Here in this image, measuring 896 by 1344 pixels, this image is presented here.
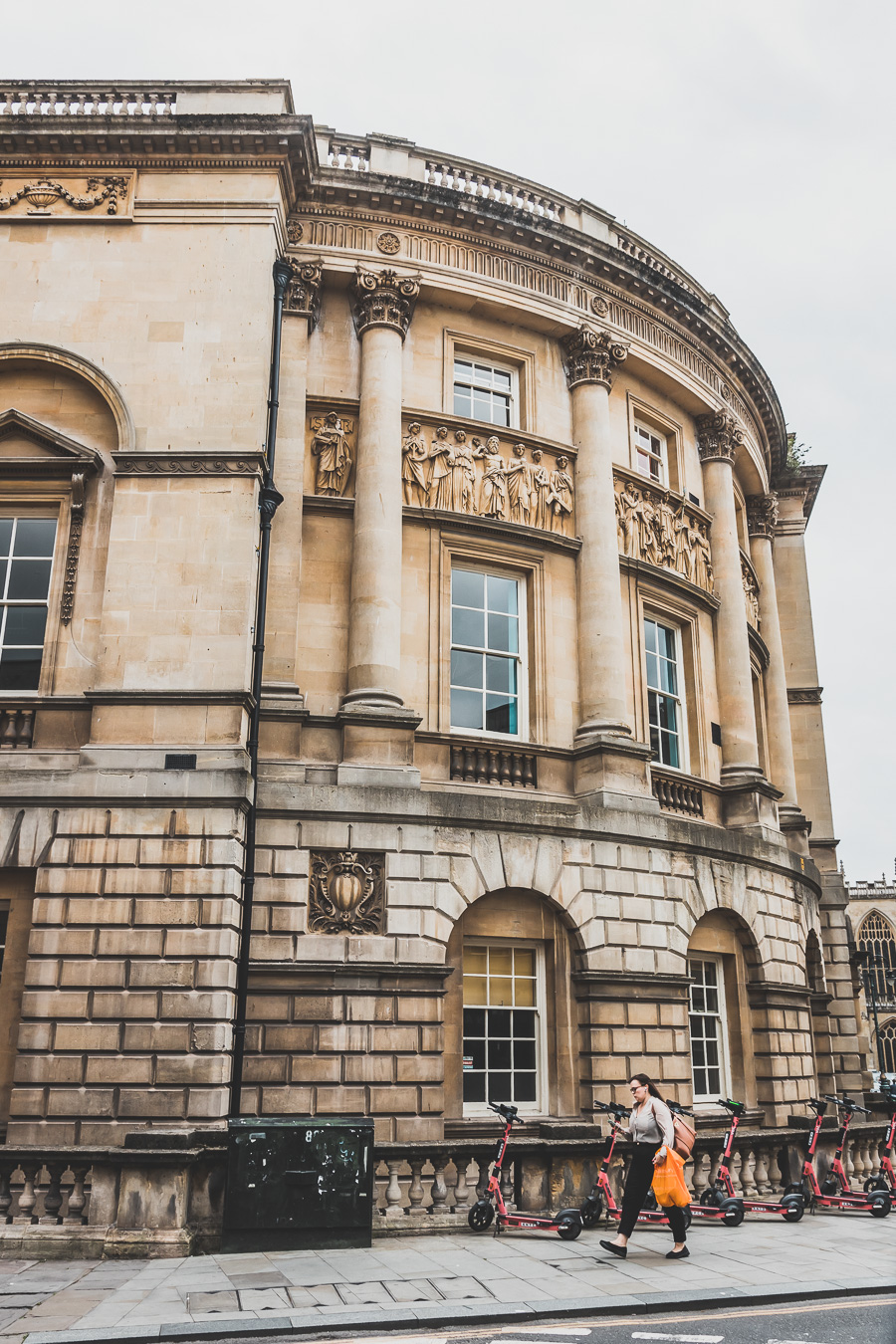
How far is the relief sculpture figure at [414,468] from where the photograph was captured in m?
16.6

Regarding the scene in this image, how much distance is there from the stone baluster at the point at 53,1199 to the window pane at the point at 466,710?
25.8 feet

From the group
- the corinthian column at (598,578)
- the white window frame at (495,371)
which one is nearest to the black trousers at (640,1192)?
the corinthian column at (598,578)

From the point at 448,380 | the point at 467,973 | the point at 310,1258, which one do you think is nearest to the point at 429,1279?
the point at 310,1258

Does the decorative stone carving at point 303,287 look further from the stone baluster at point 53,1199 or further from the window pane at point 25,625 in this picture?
the stone baluster at point 53,1199

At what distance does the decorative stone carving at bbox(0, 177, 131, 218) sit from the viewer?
1536 centimetres

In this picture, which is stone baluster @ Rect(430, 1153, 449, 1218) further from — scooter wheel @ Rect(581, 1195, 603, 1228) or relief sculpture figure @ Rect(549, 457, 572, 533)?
relief sculpture figure @ Rect(549, 457, 572, 533)

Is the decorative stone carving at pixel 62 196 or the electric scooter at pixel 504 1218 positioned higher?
the decorative stone carving at pixel 62 196

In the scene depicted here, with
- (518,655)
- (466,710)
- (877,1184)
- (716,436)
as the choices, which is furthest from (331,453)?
(877,1184)

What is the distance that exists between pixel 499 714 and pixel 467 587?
2037mm

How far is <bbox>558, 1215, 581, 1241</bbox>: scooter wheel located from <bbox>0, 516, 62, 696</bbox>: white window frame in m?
8.54

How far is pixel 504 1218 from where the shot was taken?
36.1 feet

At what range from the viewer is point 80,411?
48.0 feet

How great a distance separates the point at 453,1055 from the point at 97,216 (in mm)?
12470

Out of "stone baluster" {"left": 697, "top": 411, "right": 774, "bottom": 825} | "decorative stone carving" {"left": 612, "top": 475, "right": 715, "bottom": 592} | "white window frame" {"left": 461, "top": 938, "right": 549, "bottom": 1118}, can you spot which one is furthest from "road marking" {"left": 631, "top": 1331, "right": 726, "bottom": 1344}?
"decorative stone carving" {"left": 612, "top": 475, "right": 715, "bottom": 592}
